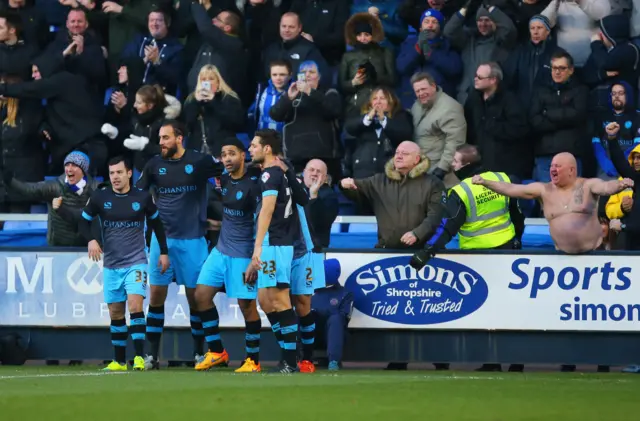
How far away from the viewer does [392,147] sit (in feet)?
50.2

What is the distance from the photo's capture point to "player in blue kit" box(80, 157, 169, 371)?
43.0ft

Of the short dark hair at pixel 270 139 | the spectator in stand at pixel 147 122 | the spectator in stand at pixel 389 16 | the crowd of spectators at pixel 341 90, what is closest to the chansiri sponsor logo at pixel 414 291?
the crowd of spectators at pixel 341 90

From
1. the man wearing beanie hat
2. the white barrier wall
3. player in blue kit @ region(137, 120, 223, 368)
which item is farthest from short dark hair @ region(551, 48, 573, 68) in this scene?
player in blue kit @ region(137, 120, 223, 368)

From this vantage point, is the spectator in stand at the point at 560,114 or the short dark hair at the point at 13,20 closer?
the spectator in stand at the point at 560,114

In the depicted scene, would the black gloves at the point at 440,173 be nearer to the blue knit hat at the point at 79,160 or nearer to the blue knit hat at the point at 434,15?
the blue knit hat at the point at 434,15

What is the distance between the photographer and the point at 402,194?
45.8 ft

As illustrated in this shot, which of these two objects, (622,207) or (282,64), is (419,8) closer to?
(282,64)

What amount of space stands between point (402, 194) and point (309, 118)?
1.97 metres

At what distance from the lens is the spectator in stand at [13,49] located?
16656 millimetres

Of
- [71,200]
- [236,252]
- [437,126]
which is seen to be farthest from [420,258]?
[71,200]

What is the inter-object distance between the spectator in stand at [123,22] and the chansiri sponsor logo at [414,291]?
16.6ft

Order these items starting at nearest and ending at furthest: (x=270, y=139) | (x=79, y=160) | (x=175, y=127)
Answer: (x=270, y=139), (x=175, y=127), (x=79, y=160)

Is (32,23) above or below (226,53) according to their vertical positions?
above

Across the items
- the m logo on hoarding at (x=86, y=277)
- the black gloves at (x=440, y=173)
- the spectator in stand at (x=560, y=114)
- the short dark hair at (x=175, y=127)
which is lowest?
the m logo on hoarding at (x=86, y=277)
